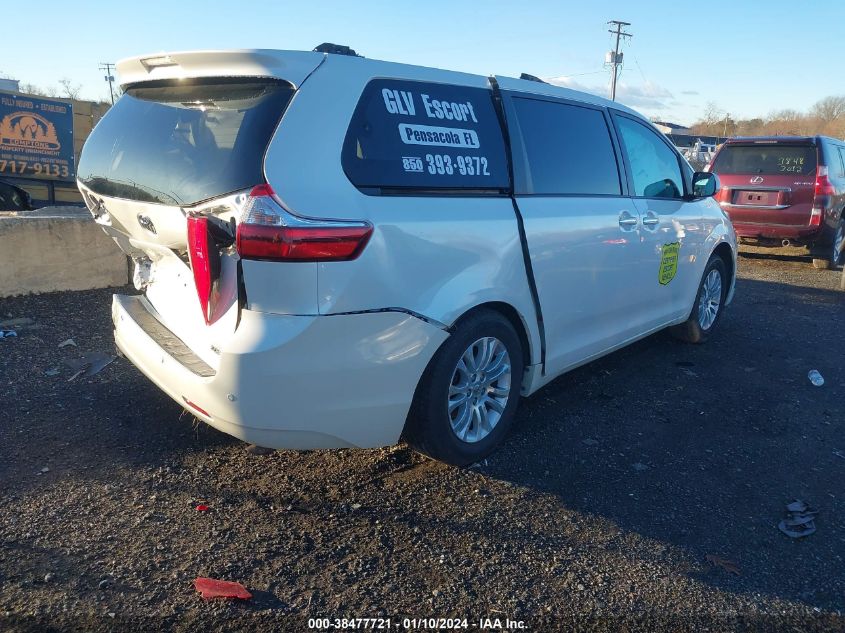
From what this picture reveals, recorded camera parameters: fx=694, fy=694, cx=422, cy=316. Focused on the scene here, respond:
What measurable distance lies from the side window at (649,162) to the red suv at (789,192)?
5.68m

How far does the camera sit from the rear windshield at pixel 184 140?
2717 millimetres

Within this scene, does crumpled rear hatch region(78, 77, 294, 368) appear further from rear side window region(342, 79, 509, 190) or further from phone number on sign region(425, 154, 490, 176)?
phone number on sign region(425, 154, 490, 176)

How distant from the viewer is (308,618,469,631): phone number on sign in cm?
245

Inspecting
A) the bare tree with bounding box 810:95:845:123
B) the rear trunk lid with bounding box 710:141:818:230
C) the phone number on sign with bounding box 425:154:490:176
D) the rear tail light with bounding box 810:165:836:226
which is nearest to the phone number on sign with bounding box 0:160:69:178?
the rear trunk lid with bounding box 710:141:818:230

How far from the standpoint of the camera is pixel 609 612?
2578 millimetres

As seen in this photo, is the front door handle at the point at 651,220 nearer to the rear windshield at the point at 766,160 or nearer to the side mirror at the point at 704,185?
the side mirror at the point at 704,185

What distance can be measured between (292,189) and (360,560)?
1502 millimetres

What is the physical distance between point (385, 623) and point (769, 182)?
9.84 metres

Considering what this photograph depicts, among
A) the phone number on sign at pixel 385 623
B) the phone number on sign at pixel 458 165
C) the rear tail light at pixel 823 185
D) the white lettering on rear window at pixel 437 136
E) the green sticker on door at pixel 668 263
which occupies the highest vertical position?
the white lettering on rear window at pixel 437 136

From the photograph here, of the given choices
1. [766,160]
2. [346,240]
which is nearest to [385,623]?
[346,240]

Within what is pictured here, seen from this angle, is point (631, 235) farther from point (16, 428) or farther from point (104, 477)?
point (16, 428)

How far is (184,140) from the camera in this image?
9.77ft

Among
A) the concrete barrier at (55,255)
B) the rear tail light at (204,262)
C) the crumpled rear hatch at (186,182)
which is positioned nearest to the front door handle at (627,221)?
the crumpled rear hatch at (186,182)

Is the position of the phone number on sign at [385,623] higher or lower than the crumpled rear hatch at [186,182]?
lower
